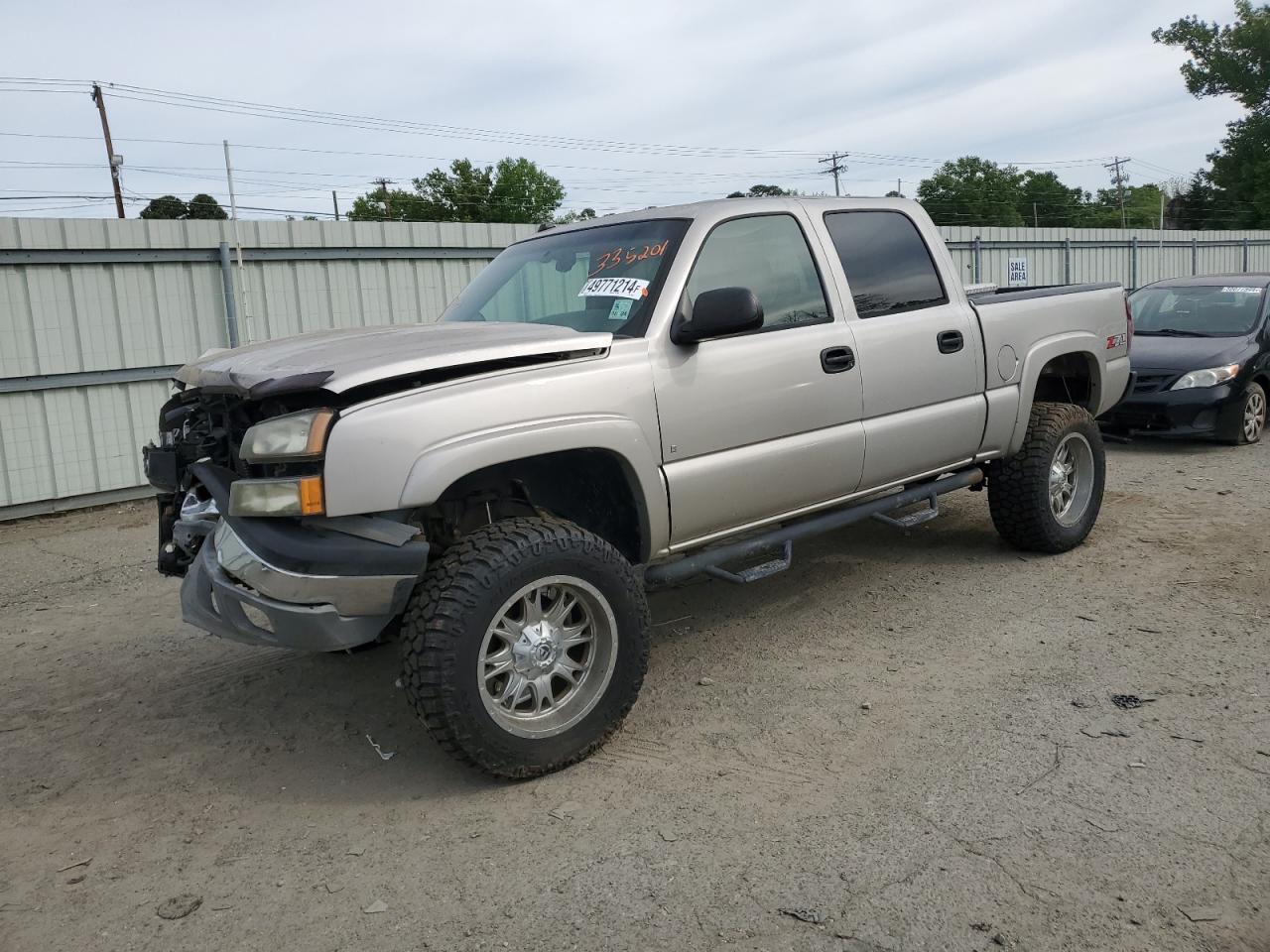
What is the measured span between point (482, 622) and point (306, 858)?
34.7 inches

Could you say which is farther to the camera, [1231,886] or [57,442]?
[57,442]

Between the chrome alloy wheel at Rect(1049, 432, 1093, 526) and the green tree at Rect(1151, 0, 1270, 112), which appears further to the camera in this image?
the green tree at Rect(1151, 0, 1270, 112)

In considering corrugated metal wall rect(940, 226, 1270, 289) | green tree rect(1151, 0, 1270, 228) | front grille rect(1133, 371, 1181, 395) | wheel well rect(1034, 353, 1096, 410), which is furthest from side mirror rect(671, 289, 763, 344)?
green tree rect(1151, 0, 1270, 228)

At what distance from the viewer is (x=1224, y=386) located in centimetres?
910

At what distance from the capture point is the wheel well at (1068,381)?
19.9ft

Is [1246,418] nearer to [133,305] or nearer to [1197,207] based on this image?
[133,305]

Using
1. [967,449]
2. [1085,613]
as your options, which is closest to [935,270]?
[967,449]

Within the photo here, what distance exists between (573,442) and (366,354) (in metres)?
0.77

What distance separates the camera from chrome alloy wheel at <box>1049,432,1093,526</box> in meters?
5.89

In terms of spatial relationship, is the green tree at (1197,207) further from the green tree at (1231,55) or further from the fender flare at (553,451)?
the fender flare at (553,451)

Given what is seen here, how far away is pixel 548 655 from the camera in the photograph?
355 centimetres

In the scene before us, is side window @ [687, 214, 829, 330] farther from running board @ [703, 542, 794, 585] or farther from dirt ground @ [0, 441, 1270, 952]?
dirt ground @ [0, 441, 1270, 952]

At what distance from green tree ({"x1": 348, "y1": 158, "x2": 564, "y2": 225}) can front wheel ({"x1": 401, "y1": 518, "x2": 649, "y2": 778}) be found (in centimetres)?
5475

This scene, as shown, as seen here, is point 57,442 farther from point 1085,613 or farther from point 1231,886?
point 1231,886
